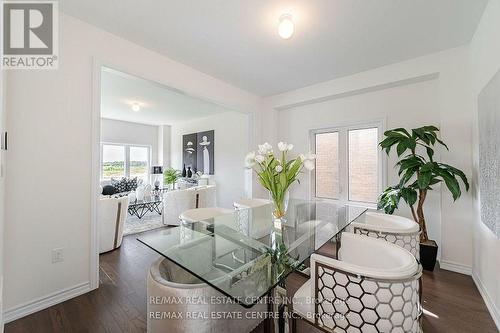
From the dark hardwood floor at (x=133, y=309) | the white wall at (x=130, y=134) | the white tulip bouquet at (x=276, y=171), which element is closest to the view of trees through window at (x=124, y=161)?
the white wall at (x=130, y=134)

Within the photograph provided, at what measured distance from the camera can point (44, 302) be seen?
189 centimetres

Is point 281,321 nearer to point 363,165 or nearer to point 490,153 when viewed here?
point 490,153

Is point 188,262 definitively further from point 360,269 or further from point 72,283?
point 72,283

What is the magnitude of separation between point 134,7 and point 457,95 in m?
3.54

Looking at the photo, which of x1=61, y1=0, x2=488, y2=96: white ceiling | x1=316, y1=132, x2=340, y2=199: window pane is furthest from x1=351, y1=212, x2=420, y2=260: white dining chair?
x1=61, y1=0, x2=488, y2=96: white ceiling

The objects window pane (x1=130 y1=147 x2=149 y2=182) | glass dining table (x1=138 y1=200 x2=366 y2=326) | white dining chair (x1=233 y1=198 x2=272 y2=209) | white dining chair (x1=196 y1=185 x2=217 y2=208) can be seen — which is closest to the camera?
glass dining table (x1=138 y1=200 x2=366 y2=326)

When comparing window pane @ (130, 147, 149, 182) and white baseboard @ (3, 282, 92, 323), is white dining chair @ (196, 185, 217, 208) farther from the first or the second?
window pane @ (130, 147, 149, 182)

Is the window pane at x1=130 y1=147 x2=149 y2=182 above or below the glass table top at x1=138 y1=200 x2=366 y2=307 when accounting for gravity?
above

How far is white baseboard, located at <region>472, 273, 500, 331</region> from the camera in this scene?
171 cm

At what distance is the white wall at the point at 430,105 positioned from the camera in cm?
251

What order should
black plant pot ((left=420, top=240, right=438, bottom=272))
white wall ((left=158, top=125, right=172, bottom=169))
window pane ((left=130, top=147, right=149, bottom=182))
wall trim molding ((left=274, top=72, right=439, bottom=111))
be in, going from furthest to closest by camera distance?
white wall ((left=158, top=125, right=172, bottom=169)) < window pane ((left=130, top=147, right=149, bottom=182)) < wall trim molding ((left=274, top=72, right=439, bottom=111)) < black plant pot ((left=420, top=240, right=438, bottom=272))

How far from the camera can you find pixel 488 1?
1.83m

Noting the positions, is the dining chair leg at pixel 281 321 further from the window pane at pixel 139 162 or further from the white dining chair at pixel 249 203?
the window pane at pixel 139 162

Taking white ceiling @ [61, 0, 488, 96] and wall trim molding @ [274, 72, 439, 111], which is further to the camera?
wall trim molding @ [274, 72, 439, 111]
